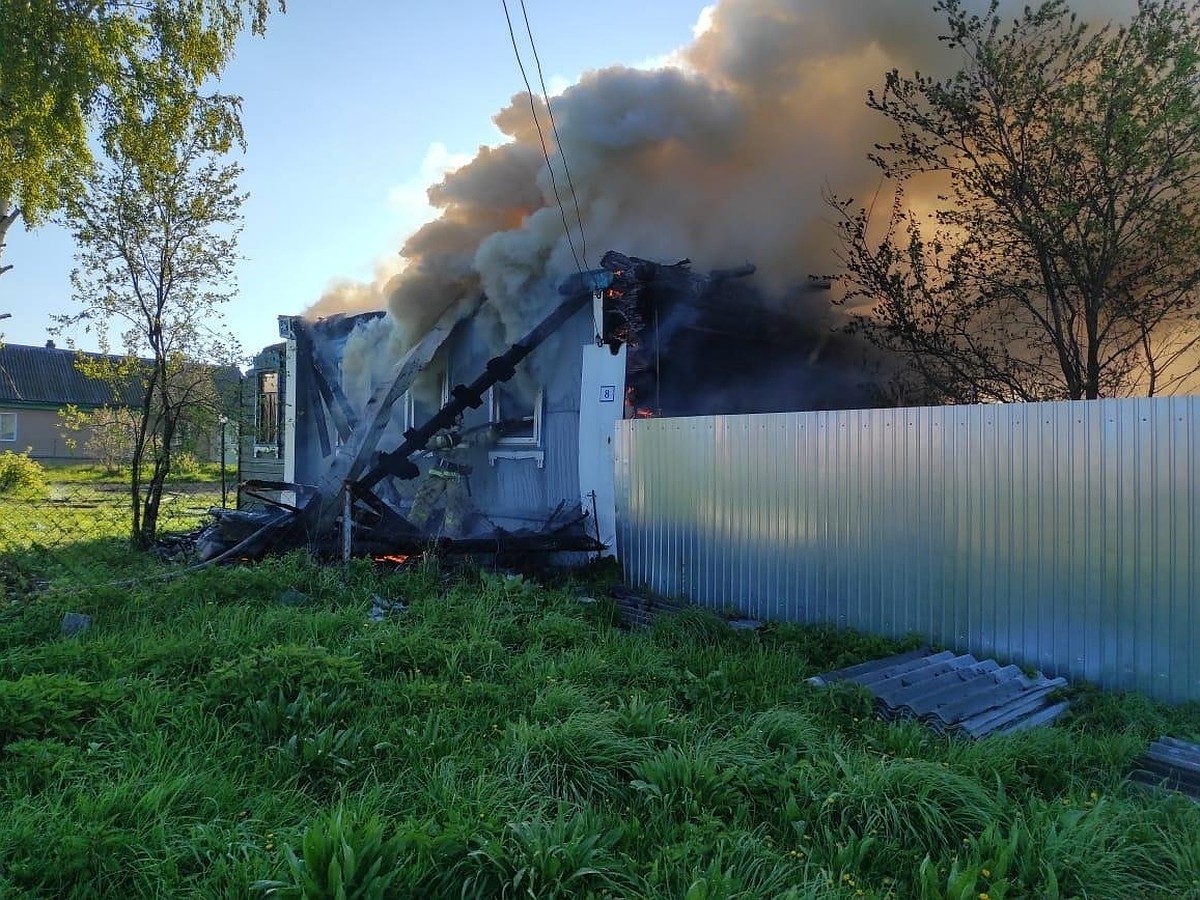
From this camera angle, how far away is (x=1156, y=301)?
673cm

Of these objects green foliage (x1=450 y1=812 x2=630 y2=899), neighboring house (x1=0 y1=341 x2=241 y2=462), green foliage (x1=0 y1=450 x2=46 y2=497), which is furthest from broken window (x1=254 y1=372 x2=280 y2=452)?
neighboring house (x1=0 y1=341 x2=241 y2=462)

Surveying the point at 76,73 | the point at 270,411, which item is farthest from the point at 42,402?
the point at 76,73

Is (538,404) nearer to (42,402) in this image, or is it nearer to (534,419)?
(534,419)

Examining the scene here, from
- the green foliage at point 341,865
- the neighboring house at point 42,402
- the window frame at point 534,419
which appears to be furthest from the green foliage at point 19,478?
the green foliage at point 341,865

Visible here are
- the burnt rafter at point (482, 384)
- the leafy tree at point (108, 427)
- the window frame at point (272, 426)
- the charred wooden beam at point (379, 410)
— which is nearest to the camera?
the burnt rafter at point (482, 384)

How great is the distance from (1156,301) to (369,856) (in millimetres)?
7624

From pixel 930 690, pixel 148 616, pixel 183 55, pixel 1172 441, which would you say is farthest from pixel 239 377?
pixel 1172 441

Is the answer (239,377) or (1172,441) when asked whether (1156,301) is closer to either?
(1172,441)

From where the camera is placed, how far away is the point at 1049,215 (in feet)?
21.5

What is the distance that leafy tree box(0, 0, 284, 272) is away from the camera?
7.71m

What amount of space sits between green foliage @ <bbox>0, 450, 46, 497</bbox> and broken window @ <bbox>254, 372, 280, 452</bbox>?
6227mm

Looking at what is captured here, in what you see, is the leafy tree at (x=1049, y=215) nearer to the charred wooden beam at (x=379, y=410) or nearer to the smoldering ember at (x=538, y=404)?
the smoldering ember at (x=538, y=404)

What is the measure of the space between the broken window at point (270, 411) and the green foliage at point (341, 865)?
13.4 meters

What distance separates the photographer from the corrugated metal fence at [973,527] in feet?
14.6
